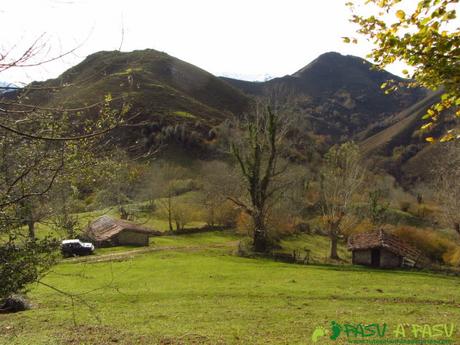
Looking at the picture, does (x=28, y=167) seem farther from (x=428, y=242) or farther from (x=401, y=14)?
(x=428, y=242)

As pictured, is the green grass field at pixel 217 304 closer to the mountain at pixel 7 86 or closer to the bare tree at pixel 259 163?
the mountain at pixel 7 86

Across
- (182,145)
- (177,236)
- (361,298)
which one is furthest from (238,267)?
(182,145)

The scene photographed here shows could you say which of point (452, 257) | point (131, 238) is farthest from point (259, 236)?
point (452, 257)

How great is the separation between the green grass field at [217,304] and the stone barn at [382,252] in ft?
20.0

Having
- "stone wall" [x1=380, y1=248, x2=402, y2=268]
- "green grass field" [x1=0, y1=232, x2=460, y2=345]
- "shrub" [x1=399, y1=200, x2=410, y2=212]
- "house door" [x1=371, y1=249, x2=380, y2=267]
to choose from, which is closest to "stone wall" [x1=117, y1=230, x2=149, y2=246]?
"green grass field" [x1=0, y1=232, x2=460, y2=345]

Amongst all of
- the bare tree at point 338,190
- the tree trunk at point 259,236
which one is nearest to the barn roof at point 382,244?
the bare tree at point 338,190

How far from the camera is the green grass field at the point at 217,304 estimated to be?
1430 cm

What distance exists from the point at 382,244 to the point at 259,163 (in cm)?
1528

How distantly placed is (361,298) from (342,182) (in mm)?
24639

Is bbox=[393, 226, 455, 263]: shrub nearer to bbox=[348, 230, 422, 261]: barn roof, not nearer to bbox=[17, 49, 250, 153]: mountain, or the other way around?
bbox=[348, 230, 422, 261]: barn roof

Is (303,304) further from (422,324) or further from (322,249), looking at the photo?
(322,249)

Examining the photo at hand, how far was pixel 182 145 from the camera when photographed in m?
127

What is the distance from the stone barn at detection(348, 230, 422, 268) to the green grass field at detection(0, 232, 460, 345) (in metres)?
6.08

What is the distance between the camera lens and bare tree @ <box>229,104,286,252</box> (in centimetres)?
4459
